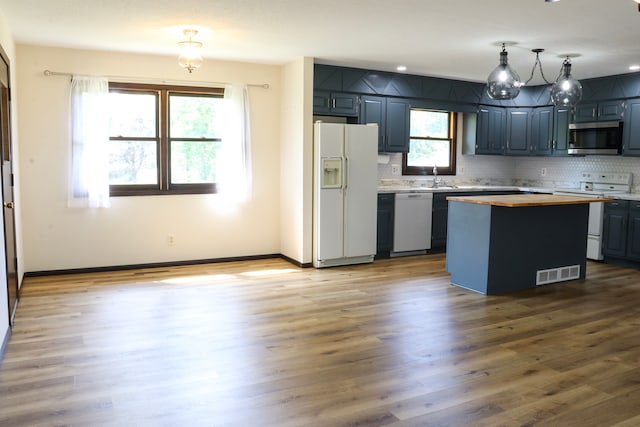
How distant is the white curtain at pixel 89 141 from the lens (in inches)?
221

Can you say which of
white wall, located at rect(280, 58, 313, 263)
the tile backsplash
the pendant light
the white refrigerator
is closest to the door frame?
white wall, located at rect(280, 58, 313, 263)

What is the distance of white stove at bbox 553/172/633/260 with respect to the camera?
673 cm

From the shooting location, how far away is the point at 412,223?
7020 mm

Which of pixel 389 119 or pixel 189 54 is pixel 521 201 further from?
pixel 189 54

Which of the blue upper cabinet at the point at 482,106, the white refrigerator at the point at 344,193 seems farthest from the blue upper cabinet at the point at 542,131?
the white refrigerator at the point at 344,193

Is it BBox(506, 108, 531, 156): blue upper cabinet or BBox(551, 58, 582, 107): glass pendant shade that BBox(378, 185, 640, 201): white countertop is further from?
BBox(551, 58, 582, 107): glass pendant shade

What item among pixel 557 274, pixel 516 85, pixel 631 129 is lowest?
pixel 557 274

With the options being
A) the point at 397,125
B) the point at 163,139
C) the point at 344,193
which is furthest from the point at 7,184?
the point at 397,125

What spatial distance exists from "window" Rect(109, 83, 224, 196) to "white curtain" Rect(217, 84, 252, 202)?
0.12 meters

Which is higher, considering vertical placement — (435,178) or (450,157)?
(450,157)

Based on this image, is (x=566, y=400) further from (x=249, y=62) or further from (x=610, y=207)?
(x=249, y=62)

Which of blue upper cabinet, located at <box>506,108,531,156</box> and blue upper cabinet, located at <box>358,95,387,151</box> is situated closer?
blue upper cabinet, located at <box>358,95,387,151</box>

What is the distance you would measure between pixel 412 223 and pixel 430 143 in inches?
56.0

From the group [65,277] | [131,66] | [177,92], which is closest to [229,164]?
[177,92]
